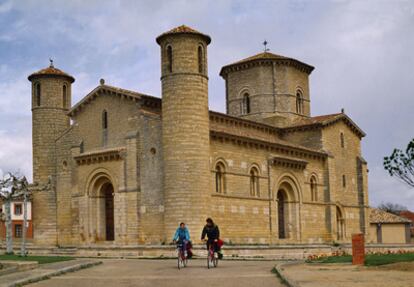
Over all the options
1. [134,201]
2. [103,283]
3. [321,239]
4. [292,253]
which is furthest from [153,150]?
Result: [103,283]

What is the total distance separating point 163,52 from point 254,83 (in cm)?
1467

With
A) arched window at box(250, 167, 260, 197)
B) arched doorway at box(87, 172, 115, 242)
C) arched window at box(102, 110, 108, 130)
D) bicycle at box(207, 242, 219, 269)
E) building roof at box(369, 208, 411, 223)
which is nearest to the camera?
bicycle at box(207, 242, 219, 269)

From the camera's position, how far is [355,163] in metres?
47.4

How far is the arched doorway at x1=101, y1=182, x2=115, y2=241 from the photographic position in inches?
1427

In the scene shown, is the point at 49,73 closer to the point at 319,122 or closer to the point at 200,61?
the point at 200,61

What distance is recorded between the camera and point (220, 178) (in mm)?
34906

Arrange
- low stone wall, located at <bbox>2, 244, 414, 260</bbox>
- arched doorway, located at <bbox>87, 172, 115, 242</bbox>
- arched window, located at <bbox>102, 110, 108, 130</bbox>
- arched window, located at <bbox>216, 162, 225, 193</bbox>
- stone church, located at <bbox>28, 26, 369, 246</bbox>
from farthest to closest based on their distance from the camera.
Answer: arched window, located at <bbox>102, 110, 108, 130</bbox> → arched doorway, located at <bbox>87, 172, 115, 242</bbox> → arched window, located at <bbox>216, 162, 225, 193</bbox> → stone church, located at <bbox>28, 26, 369, 246</bbox> → low stone wall, located at <bbox>2, 244, 414, 260</bbox>

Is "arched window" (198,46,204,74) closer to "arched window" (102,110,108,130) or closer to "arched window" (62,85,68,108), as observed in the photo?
"arched window" (102,110,108,130)

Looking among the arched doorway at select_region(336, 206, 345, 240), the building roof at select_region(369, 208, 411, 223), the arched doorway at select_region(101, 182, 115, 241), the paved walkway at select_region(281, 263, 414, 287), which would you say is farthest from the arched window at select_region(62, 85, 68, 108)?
the building roof at select_region(369, 208, 411, 223)

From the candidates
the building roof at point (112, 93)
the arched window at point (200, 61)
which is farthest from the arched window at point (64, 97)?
the arched window at point (200, 61)

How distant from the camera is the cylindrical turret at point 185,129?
1230 inches

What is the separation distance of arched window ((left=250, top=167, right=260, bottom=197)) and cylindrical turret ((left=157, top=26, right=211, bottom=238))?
18.3 ft

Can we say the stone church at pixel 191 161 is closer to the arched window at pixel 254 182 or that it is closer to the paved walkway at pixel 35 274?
the arched window at pixel 254 182

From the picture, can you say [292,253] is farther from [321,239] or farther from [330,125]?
[330,125]
